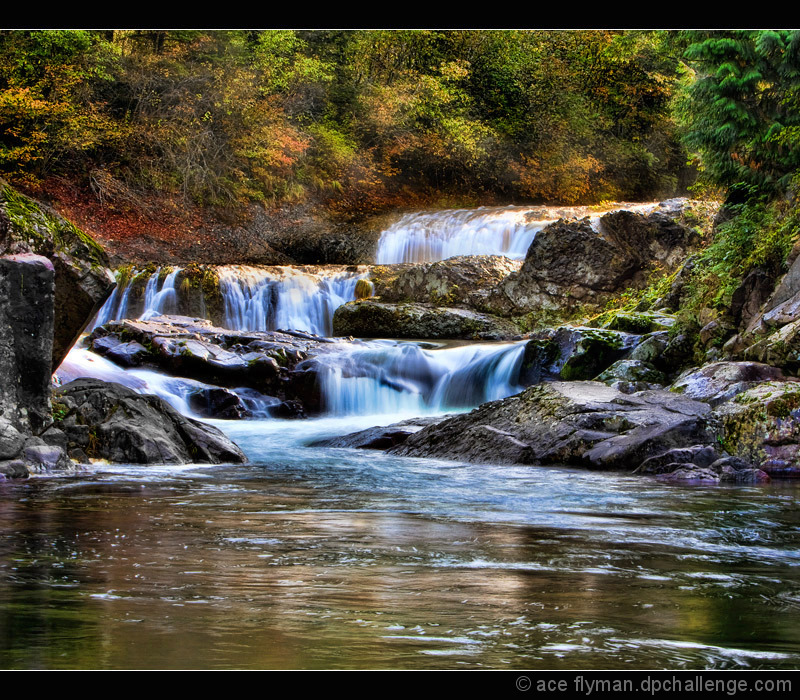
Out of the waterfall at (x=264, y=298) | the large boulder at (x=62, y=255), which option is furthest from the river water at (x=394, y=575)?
the waterfall at (x=264, y=298)

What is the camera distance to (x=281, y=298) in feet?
72.8

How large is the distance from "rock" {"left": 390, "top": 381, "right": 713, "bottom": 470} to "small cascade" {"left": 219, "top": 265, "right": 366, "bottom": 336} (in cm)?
1189

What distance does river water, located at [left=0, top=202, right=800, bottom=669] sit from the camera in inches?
101

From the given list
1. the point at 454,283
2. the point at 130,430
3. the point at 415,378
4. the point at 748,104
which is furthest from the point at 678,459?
the point at 454,283

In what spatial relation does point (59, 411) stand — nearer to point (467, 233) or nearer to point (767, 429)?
point (767, 429)

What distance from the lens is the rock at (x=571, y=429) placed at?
336 inches

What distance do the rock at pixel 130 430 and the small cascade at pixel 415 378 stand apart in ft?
20.0

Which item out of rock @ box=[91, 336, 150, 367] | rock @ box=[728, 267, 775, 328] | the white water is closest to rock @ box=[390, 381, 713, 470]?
rock @ box=[728, 267, 775, 328]

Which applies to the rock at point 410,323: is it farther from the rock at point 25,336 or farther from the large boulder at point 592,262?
the rock at point 25,336

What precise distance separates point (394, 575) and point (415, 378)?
12260mm

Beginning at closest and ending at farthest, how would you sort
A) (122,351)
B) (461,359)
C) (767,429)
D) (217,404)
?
(767,429) < (217,404) < (122,351) < (461,359)

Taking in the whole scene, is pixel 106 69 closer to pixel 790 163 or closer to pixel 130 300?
pixel 130 300

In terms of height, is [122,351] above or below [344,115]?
below

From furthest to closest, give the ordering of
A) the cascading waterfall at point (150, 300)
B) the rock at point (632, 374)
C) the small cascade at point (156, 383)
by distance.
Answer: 1. the cascading waterfall at point (150, 300)
2. the small cascade at point (156, 383)
3. the rock at point (632, 374)
